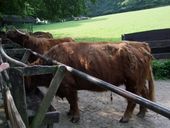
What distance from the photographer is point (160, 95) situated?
8.81 m

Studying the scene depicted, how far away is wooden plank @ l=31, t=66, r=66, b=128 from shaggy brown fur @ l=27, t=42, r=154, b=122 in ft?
8.27

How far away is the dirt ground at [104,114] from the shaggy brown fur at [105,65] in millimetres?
202

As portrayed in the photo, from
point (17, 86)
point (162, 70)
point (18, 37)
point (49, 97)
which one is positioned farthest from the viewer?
point (162, 70)

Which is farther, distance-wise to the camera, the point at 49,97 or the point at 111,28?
the point at 111,28

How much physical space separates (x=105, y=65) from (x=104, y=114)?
45.0 inches

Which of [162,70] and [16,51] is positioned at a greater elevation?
[16,51]

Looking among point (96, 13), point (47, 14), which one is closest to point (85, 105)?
point (47, 14)

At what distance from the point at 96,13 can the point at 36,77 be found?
288 feet

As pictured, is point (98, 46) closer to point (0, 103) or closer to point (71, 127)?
point (71, 127)

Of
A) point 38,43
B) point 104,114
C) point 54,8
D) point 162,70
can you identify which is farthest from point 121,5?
point 104,114

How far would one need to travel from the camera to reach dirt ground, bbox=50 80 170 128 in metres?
6.60

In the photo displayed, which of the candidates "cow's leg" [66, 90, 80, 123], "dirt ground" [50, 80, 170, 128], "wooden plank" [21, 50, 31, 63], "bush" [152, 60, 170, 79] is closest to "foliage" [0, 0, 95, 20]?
"bush" [152, 60, 170, 79]

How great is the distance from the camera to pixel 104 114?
722 centimetres

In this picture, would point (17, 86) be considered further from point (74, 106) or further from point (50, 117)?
point (74, 106)
